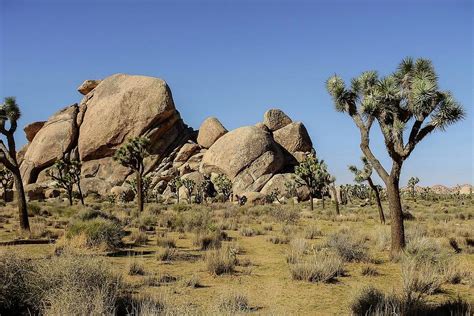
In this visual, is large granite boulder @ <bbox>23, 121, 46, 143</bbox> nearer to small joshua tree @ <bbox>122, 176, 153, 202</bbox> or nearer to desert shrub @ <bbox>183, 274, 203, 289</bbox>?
small joshua tree @ <bbox>122, 176, 153, 202</bbox>

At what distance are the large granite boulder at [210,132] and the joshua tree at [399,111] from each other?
72.2 meters

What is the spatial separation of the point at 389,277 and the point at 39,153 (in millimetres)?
78462

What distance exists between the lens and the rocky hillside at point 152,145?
7644 cm

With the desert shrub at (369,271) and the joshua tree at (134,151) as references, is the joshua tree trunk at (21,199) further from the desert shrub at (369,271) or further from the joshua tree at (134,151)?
the joshua tree at (134,151)

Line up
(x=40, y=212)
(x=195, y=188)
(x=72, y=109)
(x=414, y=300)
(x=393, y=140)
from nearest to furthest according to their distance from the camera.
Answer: (x=414, y=300)
(x=393, y=140)
(x=40, y=212)
(x=195, y=188)
(x=72, y=109)

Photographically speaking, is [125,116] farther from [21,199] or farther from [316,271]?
[316,271]

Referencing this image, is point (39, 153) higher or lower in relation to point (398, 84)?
higher

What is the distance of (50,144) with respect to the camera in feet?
258

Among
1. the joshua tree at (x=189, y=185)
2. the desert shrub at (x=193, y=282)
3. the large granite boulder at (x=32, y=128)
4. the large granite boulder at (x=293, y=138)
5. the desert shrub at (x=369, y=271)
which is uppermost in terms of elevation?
the large granite boulder at (x=32, y=128)

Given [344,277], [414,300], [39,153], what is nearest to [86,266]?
[414,300]

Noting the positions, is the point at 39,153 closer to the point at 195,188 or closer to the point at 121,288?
the point at 195,188

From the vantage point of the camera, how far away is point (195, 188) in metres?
74.5

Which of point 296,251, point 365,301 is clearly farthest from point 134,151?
point 365,301

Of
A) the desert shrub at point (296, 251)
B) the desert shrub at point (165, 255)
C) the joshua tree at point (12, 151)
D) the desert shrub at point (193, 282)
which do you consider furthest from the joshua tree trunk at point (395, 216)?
the joshua tree at point (12, 151)
